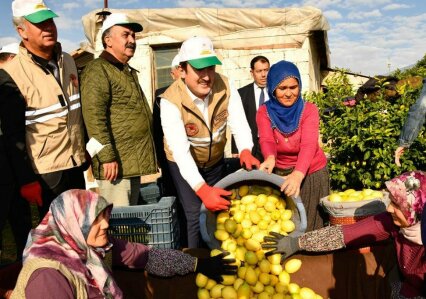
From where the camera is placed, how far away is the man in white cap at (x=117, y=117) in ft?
10.5

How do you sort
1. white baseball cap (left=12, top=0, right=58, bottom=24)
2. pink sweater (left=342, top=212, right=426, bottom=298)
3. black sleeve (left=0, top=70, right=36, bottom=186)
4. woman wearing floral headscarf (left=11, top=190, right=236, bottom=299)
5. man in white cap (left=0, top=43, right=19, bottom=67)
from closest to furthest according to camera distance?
woman wearing floral headscarf (left=11, top=190, right=236, bottom=299) < pink sweater (left=342, top=212, right=426, bottom=298) < black sleeve (left=0, top=70, right=36, bottom=186) < white baseball cap (left=12, top=0, right=58, bottom=24) < man in white cap (left=0, top=43, right=19, bottom=67)

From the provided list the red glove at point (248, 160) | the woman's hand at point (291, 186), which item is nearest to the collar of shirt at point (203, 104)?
the red glove at point (248, 160)

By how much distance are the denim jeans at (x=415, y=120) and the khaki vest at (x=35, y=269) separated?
309cm

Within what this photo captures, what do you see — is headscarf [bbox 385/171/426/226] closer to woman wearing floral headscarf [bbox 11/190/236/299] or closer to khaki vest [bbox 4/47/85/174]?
woman wearing floral headscarf [bbox 11/190/236/299]

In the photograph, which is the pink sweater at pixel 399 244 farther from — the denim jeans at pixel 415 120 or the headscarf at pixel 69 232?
the headscarf at pixel 69 232

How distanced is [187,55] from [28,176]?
1.41m

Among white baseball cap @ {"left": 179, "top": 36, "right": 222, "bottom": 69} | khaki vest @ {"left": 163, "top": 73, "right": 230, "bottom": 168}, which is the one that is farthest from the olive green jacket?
white baseball cap @ {"left": 179, "top": 36, "right": 222, "bottom": 69}

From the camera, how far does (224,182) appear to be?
311 centimetres

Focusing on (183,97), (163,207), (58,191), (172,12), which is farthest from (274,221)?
(172,12)

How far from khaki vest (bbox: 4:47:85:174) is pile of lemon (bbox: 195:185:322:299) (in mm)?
1329

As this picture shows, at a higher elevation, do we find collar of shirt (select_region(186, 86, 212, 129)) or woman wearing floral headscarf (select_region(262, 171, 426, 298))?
collar of shirt (select_region(186, 86, 212, 129))

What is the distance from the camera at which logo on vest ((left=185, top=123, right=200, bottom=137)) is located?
321 centimetres

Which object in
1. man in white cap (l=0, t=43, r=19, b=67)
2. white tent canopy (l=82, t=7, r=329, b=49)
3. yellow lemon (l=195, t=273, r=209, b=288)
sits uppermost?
white tent canopy (l=82, t=7, r=329, b=49)

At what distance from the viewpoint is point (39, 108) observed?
299 centimetres
